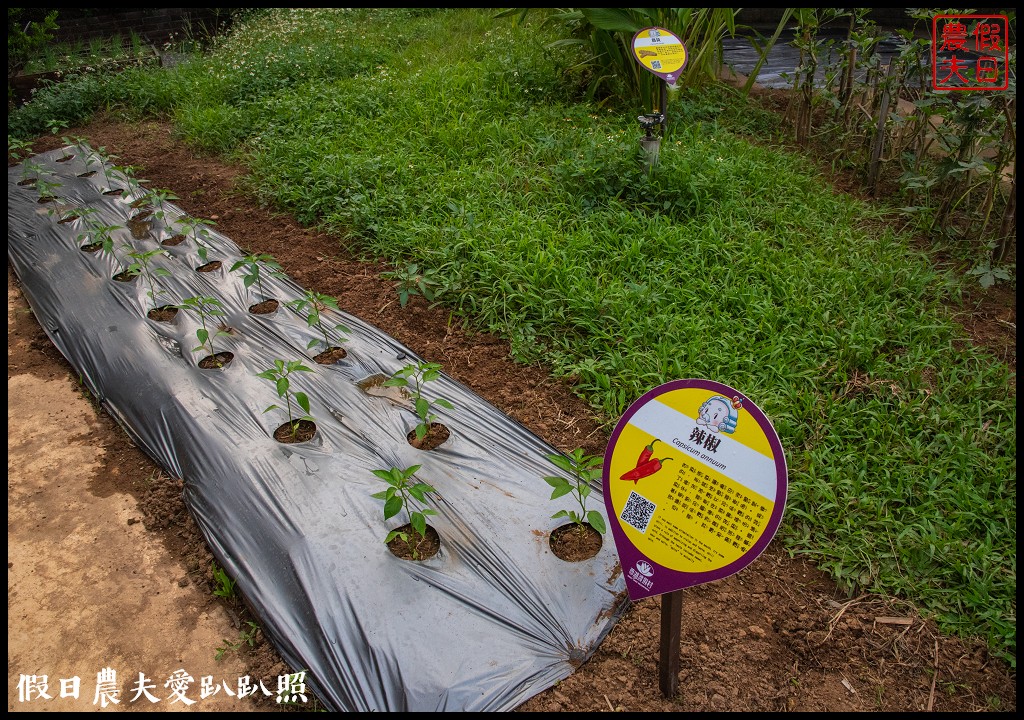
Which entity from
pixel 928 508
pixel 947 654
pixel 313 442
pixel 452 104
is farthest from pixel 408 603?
pixel 452 104

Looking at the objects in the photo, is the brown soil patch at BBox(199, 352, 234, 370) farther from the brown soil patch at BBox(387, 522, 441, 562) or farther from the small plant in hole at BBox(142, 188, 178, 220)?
the small plant in hole at BBox(142, 188, 178, 220)

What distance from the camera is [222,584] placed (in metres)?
2.05

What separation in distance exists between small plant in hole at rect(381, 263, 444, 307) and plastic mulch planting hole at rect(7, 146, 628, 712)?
1.07ft

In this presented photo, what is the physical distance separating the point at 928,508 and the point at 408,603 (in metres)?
1.60

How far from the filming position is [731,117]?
482 centimetres

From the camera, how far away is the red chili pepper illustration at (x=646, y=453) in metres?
1.46

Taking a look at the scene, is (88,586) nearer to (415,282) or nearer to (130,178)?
(415,282)

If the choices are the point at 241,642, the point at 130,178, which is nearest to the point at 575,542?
the point at 241,642

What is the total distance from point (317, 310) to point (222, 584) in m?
1.20

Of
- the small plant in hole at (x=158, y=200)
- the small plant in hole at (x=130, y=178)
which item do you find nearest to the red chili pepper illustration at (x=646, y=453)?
the small plant in hole at (x=158, y=200)

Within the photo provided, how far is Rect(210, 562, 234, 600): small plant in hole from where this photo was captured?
2014 mm

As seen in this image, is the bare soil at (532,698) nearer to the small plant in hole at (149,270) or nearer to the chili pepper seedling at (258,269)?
the small plant in hole at (149,270)

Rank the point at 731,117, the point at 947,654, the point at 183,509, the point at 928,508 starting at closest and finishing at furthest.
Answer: the point at 947,654
the point at 928,508
the point at 183,509
the point at 731,117

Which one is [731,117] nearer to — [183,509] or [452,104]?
[452,104]
